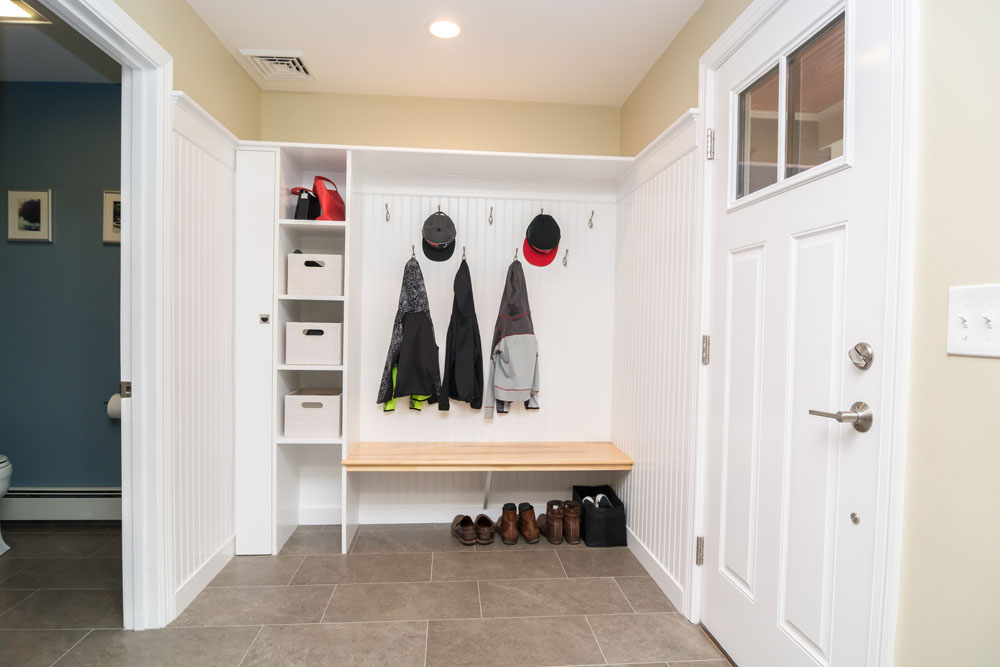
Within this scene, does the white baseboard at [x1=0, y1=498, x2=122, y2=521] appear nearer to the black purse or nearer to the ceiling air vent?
the black purse

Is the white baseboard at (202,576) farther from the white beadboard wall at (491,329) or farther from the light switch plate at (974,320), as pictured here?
the light switch plate at (974,320)

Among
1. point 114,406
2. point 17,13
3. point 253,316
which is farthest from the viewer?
point 114,406

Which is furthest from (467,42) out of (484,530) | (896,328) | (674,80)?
(484,530)

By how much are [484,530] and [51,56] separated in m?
3.28

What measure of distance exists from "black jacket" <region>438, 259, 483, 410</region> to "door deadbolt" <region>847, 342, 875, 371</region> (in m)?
1.96

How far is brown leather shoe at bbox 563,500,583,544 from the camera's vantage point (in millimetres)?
2838

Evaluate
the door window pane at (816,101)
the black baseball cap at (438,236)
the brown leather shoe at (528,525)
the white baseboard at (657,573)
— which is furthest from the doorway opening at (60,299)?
the door window pane at (816,101)

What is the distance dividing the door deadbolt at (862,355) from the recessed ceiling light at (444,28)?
2.00 meters

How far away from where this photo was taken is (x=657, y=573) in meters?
2.38

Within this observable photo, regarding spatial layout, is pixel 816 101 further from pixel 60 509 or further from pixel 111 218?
pixel 60 509

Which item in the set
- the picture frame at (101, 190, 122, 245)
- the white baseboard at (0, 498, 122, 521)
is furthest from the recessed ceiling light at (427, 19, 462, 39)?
the white baseboard at (0, 498, 122, 521)

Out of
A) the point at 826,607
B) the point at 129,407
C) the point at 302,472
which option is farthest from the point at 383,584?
the point at 826,607

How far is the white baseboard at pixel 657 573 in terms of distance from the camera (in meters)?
2.15

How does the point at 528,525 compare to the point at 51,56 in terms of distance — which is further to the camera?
the point at 528,525
